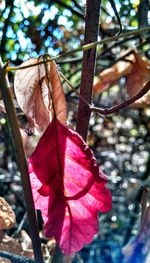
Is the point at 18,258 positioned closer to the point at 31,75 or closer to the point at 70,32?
the point at 31,75

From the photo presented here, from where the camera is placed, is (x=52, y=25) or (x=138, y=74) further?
(x=52, y=25)

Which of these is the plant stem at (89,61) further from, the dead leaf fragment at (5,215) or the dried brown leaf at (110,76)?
the dried brown leaf at (110,76)

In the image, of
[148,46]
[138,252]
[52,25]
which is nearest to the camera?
[138,252]

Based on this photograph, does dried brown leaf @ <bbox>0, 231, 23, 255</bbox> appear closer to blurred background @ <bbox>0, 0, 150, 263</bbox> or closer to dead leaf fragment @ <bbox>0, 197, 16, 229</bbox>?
dead leaf fragment @ <bbox>0, 197, 16, 229</bbox>

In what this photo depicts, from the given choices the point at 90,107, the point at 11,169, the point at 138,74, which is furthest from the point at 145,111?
the point at 90,107

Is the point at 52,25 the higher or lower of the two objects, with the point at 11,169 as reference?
higher

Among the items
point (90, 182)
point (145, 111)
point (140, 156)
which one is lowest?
point (140, 156)
